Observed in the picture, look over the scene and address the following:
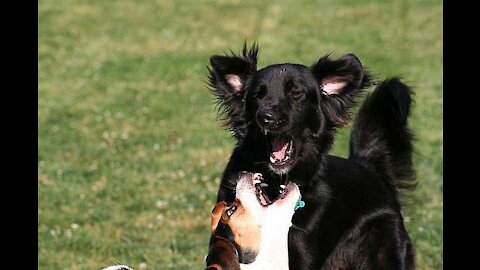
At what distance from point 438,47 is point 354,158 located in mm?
14355

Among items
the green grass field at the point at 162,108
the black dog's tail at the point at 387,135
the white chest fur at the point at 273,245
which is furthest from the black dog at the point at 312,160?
the green grass field at the point at 162,108

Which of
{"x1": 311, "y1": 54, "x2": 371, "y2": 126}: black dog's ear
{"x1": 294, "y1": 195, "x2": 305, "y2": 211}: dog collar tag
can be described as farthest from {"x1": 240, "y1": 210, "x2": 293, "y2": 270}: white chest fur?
{"x1": 311, "y1": 54, "x2": 371, "y2": 126}: black dog's ear

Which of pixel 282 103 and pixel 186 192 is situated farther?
pixel 186 192

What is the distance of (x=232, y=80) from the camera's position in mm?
6145

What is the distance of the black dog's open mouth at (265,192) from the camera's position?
16.9 feet

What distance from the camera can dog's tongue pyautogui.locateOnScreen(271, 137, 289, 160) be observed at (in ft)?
18.7

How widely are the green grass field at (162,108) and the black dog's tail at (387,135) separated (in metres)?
0.29

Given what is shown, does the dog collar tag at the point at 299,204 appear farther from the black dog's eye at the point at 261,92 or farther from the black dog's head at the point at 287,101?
the black dog's eye at the point at 261,92

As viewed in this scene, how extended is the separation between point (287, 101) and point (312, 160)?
471 millimetres

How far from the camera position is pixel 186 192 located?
9.96m

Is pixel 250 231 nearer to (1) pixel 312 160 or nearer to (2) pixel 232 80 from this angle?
(1) pixel 312 160

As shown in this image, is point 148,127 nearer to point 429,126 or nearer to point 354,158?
point 429,126

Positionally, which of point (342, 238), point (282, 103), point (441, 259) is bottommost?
point (441, 259)
